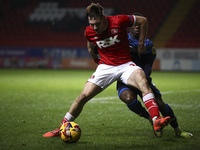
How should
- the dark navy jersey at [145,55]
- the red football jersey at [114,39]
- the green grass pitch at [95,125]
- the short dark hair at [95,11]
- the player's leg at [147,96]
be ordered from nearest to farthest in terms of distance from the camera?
the player's leg at [147,96] < the green grass pitch at [95,125] < the short dark hair at [95,11] < the red football jersey at [114,39] < the dark navy jersey at [145,55]

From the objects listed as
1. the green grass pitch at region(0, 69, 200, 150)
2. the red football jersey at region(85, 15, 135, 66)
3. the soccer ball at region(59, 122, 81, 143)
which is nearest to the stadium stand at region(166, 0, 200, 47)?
the green grass pitch at region(0, 69, 200, 150)

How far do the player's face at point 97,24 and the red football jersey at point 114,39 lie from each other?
0.09 meters

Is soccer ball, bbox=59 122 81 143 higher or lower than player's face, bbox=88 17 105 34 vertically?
lower

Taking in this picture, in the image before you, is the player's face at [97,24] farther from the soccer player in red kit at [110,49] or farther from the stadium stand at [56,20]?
the stadium stand at [56,20]

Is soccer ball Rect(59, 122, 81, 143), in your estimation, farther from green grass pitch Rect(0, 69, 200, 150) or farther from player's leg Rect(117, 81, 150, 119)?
player's leg Rect(117, 81, 150, 119)

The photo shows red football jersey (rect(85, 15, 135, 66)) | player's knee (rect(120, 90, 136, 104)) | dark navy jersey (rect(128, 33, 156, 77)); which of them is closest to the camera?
red football jersey (rect(85, 15, 135, 66))

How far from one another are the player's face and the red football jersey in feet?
0.28

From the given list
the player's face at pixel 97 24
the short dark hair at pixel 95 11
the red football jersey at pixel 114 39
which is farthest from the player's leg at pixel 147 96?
the short dark hair at pixel 95 11

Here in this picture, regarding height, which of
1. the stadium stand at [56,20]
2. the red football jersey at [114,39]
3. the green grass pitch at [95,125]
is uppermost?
the red football jersey at [114,39]

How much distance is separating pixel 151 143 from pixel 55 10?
30558mm

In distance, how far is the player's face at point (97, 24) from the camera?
468cm

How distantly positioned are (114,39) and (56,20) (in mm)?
28407

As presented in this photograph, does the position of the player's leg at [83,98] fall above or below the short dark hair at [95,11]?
below

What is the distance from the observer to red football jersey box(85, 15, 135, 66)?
15.8ft
